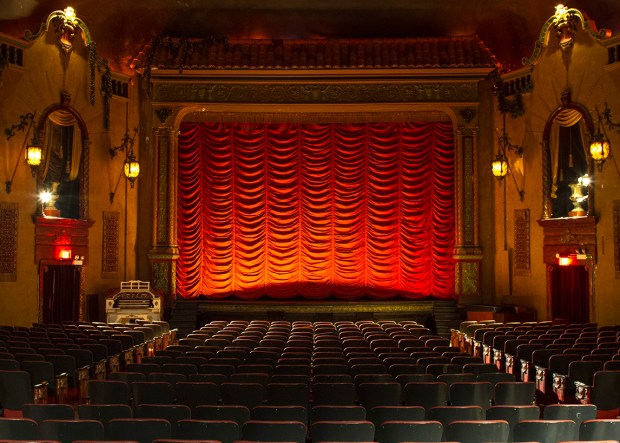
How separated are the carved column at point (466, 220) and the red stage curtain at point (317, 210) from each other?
50cm

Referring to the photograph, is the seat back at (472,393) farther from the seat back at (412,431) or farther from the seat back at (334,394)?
the seat back at (412,431)

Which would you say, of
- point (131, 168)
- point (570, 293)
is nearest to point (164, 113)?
point (131, 168)

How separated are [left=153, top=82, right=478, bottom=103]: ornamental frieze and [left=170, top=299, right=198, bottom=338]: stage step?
5.27 m

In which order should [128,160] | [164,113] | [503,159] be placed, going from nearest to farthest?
1. [503,159]
2. [128,160]
3. [164,113]

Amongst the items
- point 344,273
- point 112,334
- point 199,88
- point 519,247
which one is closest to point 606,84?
point 519,247

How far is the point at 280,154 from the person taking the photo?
2175 centimetres

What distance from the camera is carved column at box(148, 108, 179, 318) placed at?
20.5m

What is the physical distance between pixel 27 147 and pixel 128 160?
2.73m

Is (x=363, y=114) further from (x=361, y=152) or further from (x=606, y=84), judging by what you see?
(x=606, y=84)

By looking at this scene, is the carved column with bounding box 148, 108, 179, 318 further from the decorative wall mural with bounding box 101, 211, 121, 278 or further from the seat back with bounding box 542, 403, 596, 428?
the seat back with bounding box 542, 403, 596, 428

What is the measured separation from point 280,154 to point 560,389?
43.4ft

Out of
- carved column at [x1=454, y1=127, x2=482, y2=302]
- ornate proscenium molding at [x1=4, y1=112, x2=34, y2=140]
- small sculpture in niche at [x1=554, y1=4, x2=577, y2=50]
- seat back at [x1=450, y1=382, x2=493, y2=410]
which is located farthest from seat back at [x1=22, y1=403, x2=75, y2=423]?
carved column at [x1=454, y1=127, x2=482, y2=302]

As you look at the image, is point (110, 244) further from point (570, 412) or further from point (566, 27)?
point (570, 412)

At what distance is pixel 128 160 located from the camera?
62.0ft
